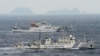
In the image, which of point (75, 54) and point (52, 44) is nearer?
point (75, 54)

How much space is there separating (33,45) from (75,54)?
1329cm

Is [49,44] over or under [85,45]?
over

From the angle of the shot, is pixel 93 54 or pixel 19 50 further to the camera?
pixel 19 50

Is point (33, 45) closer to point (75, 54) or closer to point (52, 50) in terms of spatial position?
point (52, 50)

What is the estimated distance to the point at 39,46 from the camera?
372 ft

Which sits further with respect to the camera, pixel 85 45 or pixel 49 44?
pixel 85 45

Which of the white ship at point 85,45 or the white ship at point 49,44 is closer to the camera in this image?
the white ship at point 49,44

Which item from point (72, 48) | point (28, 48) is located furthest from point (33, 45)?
point (72, 48)

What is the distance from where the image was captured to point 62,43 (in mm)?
113312

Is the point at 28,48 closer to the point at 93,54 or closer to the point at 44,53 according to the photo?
the point at 44,53

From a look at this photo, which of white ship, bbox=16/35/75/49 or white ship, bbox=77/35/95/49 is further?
white ship, bbox=77/35/95/49

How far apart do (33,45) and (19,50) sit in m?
3.91

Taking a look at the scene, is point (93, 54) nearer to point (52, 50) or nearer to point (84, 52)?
point (84, 52)

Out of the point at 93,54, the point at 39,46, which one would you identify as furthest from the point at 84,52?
the point at 39,46
